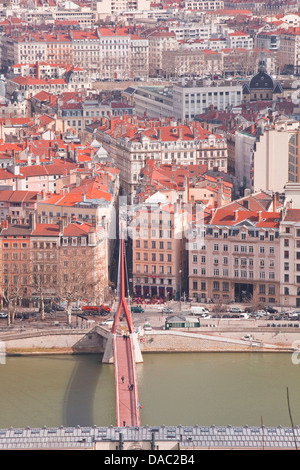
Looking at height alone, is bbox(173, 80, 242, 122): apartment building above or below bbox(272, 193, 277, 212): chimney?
below

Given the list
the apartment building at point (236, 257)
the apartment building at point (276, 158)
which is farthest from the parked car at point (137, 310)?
the apartment building at point (276, 158)

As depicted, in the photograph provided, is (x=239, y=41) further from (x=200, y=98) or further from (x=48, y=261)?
(x=48, y=261)

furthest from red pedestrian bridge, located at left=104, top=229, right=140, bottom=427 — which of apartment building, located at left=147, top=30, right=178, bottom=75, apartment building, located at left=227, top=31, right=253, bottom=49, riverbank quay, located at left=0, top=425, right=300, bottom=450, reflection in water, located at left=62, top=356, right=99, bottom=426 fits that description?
apartment building, located at left=227, top=31, right=253, bottom=49

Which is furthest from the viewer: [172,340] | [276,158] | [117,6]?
[117,6]

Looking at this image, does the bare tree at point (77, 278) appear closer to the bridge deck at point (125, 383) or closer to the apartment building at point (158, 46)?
the bridge deck at point (125, 383)

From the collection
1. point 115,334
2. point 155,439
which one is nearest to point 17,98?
point 115,334

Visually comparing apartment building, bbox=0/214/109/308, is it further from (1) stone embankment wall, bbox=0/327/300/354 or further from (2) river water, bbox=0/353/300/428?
(2) river water, bbox=0/353/300/428
